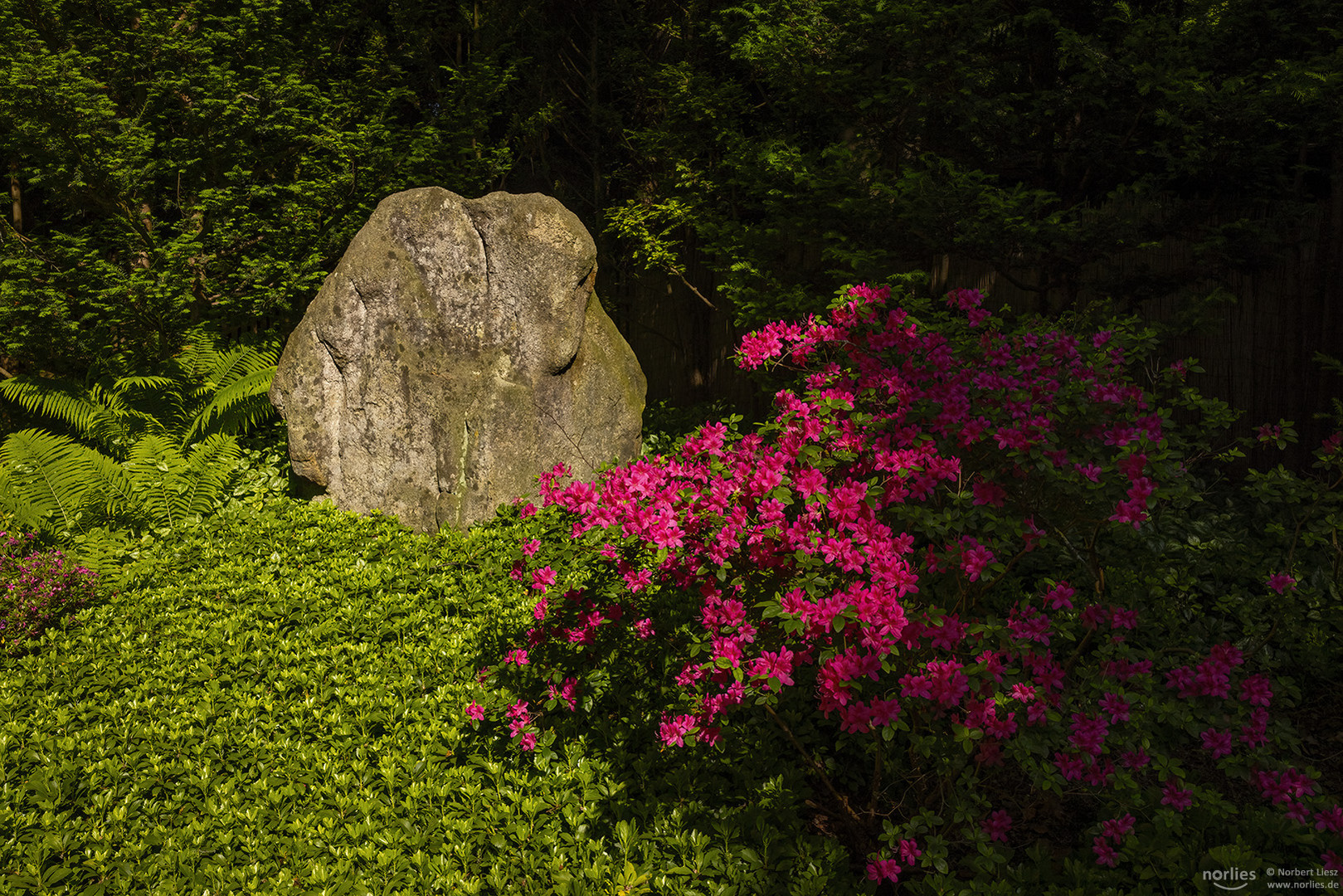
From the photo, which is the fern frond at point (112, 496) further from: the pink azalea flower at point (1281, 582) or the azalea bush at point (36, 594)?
the pink azalea flower at point (1281, 582)

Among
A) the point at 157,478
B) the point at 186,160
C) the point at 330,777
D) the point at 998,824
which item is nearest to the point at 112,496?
the point at 157,478

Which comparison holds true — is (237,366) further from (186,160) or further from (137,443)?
(186,160)

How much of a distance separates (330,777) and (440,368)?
337 cm

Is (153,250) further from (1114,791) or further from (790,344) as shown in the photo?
(1114,791)

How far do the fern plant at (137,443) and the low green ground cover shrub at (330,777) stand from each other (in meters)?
1.30

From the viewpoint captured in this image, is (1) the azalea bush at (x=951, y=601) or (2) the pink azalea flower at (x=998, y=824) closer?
(1) the azalea bush at (x=951, y=601)

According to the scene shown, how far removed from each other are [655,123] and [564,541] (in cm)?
668

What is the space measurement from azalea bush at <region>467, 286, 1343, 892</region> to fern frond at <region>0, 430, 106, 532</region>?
4.57 metres

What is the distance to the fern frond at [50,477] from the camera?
571cm

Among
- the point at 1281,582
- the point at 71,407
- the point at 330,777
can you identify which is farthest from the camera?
the point at 71,407

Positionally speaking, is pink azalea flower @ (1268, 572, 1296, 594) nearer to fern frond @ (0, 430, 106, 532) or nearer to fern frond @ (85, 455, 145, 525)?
fern frond @ (85, 455, 145, 525)

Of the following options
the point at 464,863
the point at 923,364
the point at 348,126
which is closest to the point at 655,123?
the point at 348,126

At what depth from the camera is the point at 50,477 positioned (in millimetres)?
5785

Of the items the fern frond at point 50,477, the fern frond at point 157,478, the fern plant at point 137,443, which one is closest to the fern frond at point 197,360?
the fern plant at point 137,443
